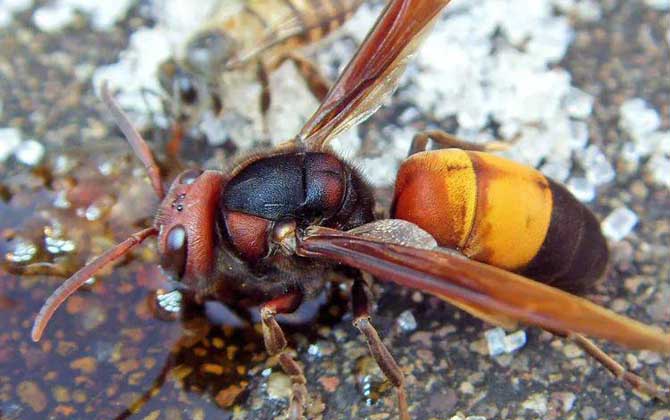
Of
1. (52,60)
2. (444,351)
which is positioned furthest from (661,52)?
(52,60)

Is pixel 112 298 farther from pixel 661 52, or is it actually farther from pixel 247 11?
pixel 661 52

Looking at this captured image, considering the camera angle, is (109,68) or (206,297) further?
(109,68)

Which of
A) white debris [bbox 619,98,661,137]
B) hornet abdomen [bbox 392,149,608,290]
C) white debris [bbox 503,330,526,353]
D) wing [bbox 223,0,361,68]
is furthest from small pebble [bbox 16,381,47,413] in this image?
white debris [bbox 619,98,661,137]

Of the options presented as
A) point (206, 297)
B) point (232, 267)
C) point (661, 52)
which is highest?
point (661, 52)

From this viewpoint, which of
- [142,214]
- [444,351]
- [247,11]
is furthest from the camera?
[247,11]

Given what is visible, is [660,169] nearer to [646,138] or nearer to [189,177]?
[646,138]
